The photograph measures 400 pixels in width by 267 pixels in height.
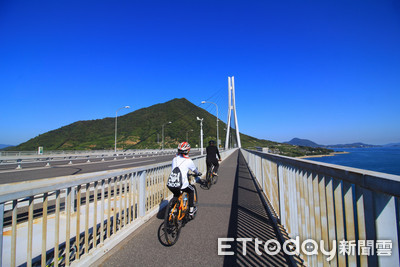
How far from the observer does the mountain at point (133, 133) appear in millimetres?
88562

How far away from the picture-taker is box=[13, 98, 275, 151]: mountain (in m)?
88.6

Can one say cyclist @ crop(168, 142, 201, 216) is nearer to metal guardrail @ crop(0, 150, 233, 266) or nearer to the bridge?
the bridge

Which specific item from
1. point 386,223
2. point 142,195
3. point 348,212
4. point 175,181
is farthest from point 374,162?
point 386,223

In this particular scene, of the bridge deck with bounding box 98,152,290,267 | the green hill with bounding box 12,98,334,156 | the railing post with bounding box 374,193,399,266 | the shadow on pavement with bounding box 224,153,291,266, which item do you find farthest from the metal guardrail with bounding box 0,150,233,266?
the green hill with bounding box 12,98,334,156

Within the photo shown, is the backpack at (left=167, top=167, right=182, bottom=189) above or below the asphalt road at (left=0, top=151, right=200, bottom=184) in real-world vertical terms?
above

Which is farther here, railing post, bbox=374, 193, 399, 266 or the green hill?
the green hill

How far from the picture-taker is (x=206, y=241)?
3590 millimetres

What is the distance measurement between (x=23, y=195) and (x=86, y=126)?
130722 mm

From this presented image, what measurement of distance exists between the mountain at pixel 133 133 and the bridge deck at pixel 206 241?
74.9m

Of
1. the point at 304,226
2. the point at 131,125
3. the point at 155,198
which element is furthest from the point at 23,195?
the point at 131,125

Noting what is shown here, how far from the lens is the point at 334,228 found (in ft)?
6.34

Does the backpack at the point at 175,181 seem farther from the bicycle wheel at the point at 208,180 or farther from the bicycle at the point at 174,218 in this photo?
the bicycle wheel at the point at 208,180

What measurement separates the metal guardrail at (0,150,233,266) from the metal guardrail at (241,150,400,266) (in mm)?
2622

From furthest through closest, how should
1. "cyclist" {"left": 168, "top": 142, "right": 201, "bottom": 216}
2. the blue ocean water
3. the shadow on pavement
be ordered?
the blue ocean water < "cyclist" {"left": 168, "top": 142, "right": 201, "bottom": 216} < the shadow on pavement
